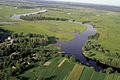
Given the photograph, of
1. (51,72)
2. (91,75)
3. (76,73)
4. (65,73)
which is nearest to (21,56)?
(51,72)

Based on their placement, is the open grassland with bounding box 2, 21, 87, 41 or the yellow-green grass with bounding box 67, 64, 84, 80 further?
the open grassland with bounding box 2, 21, 87, 41

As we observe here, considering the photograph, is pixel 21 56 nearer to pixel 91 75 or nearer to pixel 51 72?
pixel 51 72

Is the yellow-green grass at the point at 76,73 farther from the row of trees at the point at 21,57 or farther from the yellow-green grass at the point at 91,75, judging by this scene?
the row of trees at the point at 21,57

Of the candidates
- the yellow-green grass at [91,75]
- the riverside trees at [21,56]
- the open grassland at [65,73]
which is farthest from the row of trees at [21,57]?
the yellow-green grass at [91,75]

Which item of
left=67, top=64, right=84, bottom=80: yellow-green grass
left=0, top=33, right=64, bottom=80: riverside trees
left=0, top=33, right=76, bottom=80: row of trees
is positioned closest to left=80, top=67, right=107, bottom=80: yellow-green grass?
left=67, top=64, right=84, bottom=80: yellow-green grass

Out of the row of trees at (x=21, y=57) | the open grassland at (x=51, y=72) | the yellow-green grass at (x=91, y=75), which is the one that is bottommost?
the yellow-green grass at (x=91, y=75)

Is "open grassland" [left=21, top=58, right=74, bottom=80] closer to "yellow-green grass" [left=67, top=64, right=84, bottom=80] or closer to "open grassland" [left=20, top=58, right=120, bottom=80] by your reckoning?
"open grassland" [left=20, top=58, right=120, bottom=80]

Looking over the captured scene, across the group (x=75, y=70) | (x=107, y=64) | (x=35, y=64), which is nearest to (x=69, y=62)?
(x=75, y=70)

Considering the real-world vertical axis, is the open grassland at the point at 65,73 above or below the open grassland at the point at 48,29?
below
